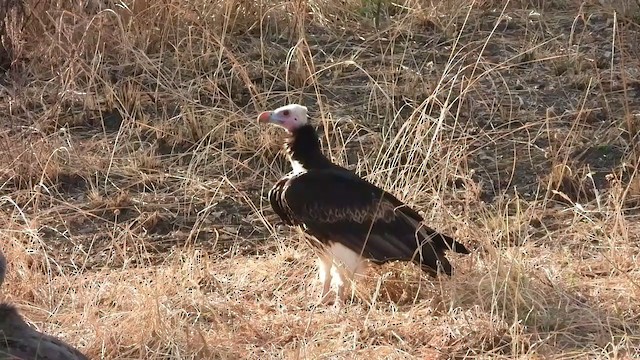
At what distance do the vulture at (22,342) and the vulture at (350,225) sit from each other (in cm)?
171

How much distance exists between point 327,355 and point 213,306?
0.67 meters

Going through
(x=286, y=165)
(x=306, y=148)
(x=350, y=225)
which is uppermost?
(x=306, y=148)

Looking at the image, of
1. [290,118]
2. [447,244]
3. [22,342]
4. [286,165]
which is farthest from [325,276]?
[22,342]

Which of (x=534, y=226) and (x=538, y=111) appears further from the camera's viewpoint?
(x=538, y=111)

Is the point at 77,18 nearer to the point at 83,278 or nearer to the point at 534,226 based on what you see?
the point at 83,278

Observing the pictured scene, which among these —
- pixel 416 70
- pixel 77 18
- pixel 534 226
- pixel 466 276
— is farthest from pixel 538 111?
pixel 77 18

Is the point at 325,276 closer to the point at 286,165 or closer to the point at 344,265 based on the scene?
the point at 344,265

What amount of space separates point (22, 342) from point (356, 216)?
192 cm

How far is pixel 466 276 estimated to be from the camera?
4668 mm

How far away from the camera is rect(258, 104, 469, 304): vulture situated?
468cm

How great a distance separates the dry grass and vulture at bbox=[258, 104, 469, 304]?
0.12m

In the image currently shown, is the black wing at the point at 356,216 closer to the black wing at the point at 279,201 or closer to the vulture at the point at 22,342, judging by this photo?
the black wing at the point at 279,201

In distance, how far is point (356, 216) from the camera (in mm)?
4777

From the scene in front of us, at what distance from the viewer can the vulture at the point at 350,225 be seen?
15.4 feet
